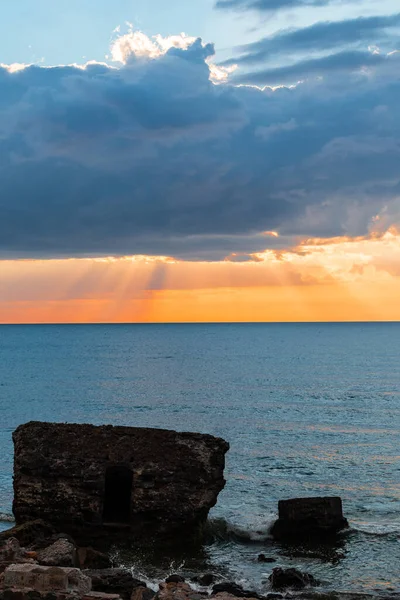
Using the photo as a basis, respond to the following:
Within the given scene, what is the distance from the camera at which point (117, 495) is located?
2291 centimetres

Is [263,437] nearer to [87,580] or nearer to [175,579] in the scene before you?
[175,579]

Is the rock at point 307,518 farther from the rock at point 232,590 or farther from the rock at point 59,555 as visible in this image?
the rock at point 59,555

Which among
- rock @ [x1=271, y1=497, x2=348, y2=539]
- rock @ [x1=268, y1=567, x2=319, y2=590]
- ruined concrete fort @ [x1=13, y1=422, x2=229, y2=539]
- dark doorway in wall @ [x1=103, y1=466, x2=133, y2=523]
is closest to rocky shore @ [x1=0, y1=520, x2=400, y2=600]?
rock @ [x1=268, y1=567, x2=319, y2=590]

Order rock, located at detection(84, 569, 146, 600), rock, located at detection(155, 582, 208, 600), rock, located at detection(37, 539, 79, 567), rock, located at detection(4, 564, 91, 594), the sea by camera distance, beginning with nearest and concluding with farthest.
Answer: rock, located at detection(4, 564, 91, 594) < rock, located at detection(155, 582, 208, 600) < rock, located at detection(84, 569, 146, 600) < rock, located at detection(37, 539, 79, 567) < the sea

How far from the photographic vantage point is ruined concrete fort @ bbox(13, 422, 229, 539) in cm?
2150

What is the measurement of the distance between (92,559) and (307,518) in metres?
6.83

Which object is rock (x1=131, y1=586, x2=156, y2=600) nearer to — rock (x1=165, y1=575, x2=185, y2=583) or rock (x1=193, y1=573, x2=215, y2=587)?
rock (x1=165, y1=575, x2=185, y2=583)

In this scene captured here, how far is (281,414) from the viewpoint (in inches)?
2062

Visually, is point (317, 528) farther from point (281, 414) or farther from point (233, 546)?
point (281, 414)

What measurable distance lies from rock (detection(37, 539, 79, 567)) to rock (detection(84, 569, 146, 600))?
57 centimetres

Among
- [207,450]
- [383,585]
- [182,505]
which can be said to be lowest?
[383,585]

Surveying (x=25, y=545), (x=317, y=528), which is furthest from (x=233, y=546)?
(x=25, y=545)

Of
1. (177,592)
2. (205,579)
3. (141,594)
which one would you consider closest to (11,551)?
(141,594)

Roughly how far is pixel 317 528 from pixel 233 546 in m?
2.52
